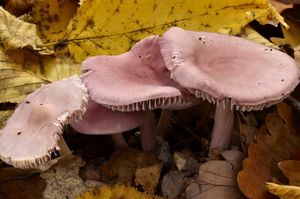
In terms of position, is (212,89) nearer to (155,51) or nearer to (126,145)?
(155,51)

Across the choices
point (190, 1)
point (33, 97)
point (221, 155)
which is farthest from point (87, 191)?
point (190, 1)

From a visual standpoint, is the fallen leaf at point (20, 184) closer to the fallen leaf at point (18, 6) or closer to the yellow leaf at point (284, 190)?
the yellow leaf at point (284, 190)

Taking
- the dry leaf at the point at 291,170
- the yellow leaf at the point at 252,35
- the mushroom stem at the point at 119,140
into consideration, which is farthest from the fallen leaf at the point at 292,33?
the mushroom stem at the point at 119,140

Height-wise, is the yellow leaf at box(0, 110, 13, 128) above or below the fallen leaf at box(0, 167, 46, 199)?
above

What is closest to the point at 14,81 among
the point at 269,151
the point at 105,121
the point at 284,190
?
the point at 105,121

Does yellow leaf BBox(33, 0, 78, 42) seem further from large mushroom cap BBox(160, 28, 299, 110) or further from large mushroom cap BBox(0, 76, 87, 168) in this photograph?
large mushroom cap BBox(160, 28, 299, 110)

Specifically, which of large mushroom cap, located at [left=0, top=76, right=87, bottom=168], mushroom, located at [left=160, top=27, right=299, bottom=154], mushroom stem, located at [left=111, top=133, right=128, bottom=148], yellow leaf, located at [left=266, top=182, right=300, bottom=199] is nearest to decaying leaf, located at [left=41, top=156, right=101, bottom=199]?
mushroom stem, located at [left=111, top=133, right=128, bottom=148]
